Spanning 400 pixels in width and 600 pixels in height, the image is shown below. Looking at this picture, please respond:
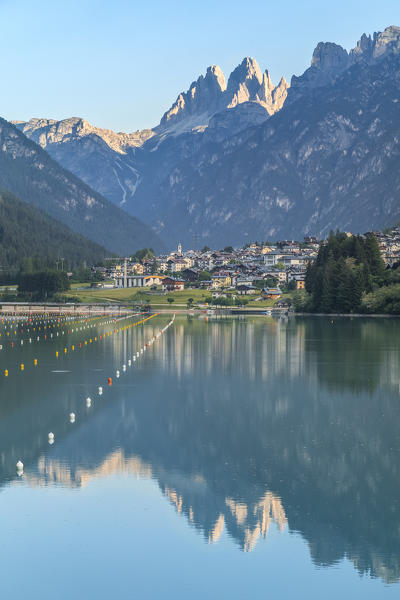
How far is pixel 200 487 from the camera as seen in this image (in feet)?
137

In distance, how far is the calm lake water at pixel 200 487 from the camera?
31812 mm

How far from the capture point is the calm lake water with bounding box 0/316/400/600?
3181 cm

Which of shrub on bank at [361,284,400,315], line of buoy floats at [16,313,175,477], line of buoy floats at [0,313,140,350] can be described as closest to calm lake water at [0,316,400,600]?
line of buoy floats at [16,313,175,477]

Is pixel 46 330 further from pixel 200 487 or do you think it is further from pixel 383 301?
pixel 200 487

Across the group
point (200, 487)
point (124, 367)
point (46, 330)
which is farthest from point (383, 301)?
point (200, 487)

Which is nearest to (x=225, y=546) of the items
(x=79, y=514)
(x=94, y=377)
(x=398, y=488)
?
(x=79, y=514)

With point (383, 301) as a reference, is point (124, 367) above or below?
below

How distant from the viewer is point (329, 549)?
112 feet

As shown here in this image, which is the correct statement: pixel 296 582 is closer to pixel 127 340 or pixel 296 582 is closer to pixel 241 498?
pixel 241 498

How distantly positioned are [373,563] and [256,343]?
9087 centimetres

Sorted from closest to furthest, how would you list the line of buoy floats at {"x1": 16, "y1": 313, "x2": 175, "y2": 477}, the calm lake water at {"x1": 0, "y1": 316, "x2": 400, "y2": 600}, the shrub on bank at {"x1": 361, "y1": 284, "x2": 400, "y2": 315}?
the calm lake water at {"x1": 0, "y1": 316, "x2": 400, "y2": 600}, the line of buoy floats at {"x1": 16, "y1": 313, "x2": 175, "y2": 477}, the shrub on bank at {"x1": 361, "y1": 284, "x2": 400, "y2": 315}

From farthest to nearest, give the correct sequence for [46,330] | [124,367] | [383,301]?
[383,301]
[46,330]
[124,367]

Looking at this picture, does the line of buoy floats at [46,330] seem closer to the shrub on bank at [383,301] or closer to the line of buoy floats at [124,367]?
the line of buoy floats at [124,367]

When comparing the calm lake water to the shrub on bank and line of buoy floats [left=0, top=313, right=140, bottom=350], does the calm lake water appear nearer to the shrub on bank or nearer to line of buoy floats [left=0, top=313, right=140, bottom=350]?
line of buoy floats [left=0, top=313, right=140, bottom=350]
